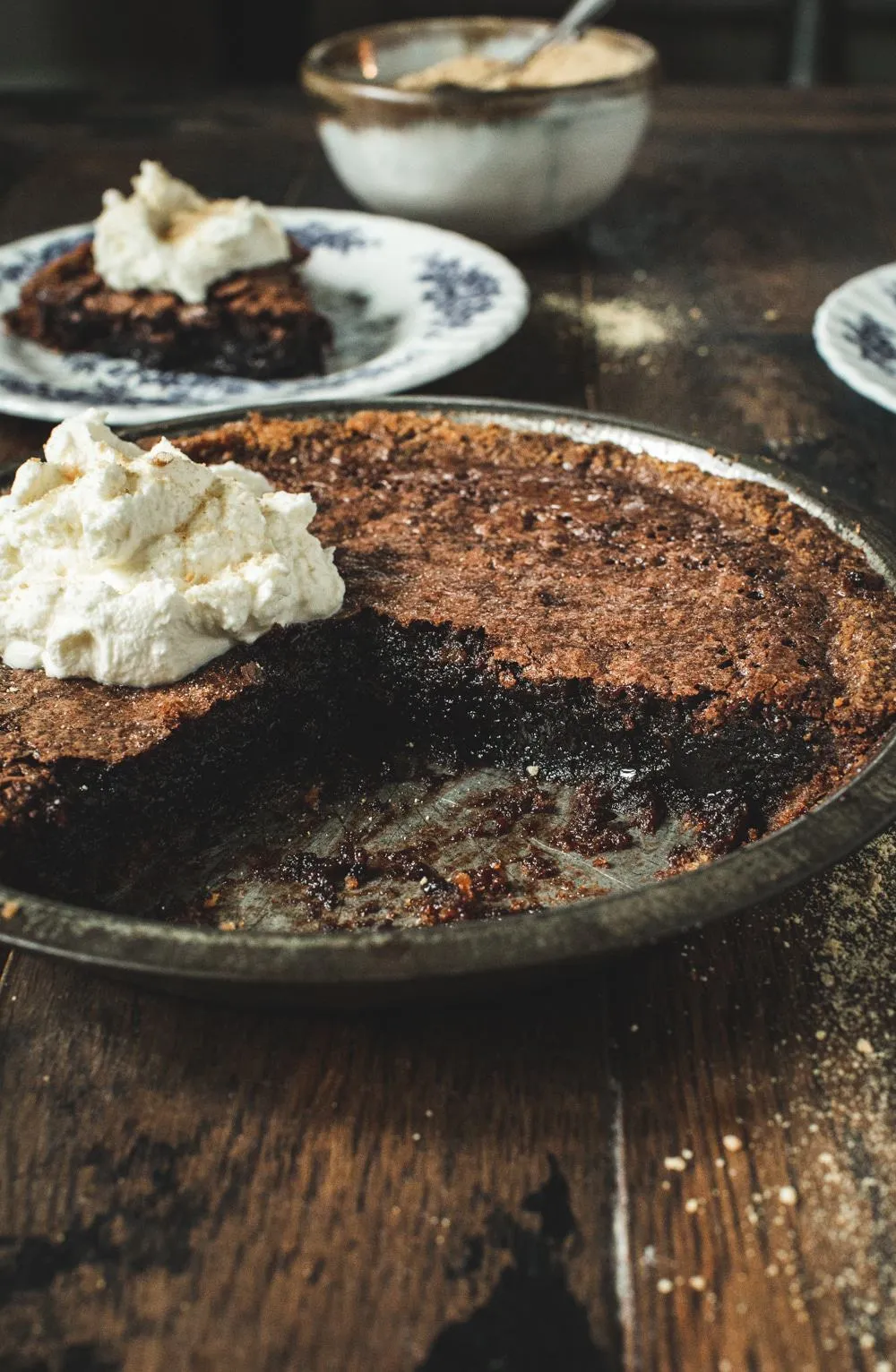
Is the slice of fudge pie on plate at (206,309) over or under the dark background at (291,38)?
under

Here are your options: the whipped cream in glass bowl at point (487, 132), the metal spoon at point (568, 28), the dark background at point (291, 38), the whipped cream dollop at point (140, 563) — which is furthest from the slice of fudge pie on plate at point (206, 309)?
the dark background at point (291, 38)

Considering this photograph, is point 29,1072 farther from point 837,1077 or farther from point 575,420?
point 575,420

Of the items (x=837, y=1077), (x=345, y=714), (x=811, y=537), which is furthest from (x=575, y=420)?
(x=837, y=1077)

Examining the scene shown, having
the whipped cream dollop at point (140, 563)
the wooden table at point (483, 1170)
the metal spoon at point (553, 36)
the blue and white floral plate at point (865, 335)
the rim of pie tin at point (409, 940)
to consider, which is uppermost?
the metal spoon at point (553, 36)

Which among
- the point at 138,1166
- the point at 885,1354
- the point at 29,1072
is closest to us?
the point at 885,1354

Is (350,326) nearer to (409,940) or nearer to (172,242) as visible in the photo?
(172,242)

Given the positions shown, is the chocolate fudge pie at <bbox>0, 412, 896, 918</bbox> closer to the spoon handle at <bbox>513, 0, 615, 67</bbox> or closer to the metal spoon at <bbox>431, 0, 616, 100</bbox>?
the metal spoon at <bbox>431, 0, 616, 100</bbox>

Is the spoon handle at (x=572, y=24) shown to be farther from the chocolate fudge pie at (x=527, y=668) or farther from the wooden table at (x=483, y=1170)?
the wooden table at (x=483, y=1170)

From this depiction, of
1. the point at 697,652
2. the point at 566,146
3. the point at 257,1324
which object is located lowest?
the point at 257,1324
